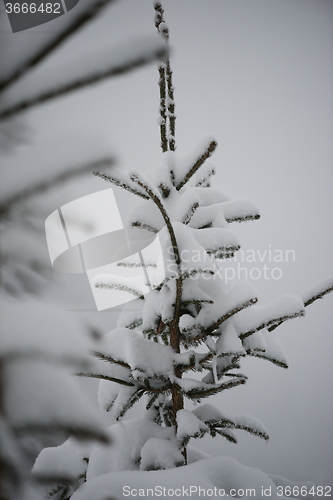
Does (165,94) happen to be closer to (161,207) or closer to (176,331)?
(161,207)

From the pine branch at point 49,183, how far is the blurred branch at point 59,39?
14cm

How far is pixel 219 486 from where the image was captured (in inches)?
32.8

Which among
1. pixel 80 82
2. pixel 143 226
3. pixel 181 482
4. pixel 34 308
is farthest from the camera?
pixel 143 226

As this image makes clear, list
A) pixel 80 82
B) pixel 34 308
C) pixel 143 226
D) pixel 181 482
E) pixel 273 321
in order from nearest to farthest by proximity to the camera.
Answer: pixel 34 308
pixel 80 82
pixel 181 482
pixel 273 321
pixel 143 226

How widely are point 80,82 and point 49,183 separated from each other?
143 mm

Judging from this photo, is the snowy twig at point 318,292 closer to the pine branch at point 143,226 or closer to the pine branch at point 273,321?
the pine branch at point 273,321

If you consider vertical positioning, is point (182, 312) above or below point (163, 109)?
below

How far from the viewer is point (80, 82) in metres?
0.37

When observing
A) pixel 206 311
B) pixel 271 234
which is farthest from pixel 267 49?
pixel 206 311

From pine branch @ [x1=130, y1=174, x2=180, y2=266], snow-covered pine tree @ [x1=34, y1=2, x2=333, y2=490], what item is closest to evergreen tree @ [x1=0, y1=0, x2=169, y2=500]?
pine branch @ [x1=130, y1=174, x2=180, y2=266]

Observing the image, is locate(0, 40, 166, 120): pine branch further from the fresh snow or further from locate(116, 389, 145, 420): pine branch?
locate(116, 389, 145, 420): pine branch

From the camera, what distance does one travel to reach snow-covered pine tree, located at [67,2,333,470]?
0.92m

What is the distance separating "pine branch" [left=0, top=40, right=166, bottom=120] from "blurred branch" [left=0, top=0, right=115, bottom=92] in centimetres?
3

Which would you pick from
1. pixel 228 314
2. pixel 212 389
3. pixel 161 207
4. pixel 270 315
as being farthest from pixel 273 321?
pixel 161 207
